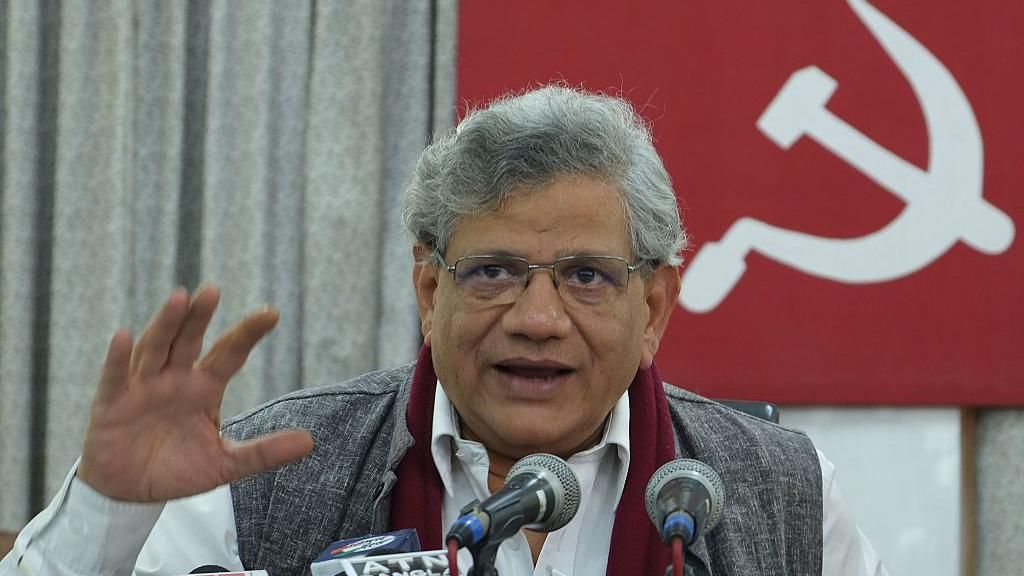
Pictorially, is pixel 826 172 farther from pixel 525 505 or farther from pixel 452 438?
pixel 525 505

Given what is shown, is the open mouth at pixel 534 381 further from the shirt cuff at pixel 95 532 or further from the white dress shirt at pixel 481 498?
the shirt cuff at pixel 95 532

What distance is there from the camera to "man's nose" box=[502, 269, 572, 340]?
1.57m

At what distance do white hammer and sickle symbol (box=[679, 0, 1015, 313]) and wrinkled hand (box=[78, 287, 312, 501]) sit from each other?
5.34ft

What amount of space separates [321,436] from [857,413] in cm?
151

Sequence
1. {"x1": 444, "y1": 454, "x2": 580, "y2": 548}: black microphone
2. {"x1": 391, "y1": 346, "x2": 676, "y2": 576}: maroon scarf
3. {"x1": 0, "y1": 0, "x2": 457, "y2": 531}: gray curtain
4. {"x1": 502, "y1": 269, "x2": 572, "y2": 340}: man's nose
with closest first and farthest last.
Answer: {"x1": 444, "y1": 454, "x2": 580, "y2": 548}: black microphone → {"x1": 502, "y1": 269, "x2": 572, "y2": 340}: man's nose → {"x1": 391, "y1": 346, "x2": 676, "y2": 576}: maroon scarf → {"x1": 0, "y1": 0, "x2": 457, "y2": 531}: gray curtain

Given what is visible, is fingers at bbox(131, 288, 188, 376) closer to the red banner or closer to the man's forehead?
the man's forehead

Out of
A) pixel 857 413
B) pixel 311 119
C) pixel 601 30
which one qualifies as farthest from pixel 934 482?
pixel 311 119

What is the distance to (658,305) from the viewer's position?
178 centimetres

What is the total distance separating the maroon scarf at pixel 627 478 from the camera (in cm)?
167

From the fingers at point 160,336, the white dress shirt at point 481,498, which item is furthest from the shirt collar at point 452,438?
the fingers at point 160,336

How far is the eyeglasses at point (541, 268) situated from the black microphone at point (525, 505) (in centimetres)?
43

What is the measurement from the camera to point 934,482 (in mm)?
2818

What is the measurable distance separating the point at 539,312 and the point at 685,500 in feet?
1.57

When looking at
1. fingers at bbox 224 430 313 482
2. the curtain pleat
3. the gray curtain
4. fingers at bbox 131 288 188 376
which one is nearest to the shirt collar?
fingers at bbox 224 430 313 482
